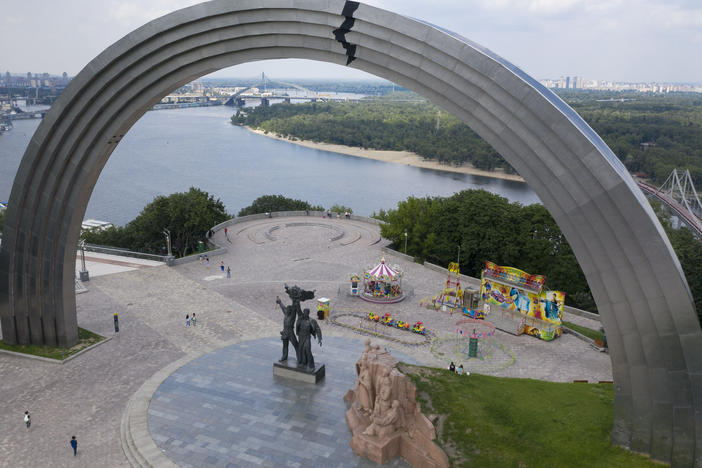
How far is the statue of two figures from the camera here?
78.8ft

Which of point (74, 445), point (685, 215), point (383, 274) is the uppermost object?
point (685, 215)

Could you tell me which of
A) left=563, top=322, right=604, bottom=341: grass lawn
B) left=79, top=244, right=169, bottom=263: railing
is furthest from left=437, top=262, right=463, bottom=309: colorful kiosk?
left=79, top=244, right=169, bottom=263: railing

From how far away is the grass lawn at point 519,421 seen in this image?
17.7 m

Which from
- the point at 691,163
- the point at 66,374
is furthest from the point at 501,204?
the point at 691,163

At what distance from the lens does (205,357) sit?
90.5 feet

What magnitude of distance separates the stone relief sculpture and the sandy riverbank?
320 feet

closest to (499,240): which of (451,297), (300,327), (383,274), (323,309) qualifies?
(451,297)

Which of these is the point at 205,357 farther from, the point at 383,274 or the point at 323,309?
the point at 383,274

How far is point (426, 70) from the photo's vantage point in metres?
18.4

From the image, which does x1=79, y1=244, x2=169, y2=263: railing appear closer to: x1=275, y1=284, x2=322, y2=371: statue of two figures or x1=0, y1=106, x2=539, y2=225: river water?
x1=275, y1=284, x2=322, y2=371: statue of two figures

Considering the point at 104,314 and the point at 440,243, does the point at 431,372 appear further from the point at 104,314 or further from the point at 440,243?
the point at 440,243

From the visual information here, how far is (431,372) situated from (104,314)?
2178 centimetres

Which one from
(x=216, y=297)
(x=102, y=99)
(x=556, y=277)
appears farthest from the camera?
(x=556, y=277)

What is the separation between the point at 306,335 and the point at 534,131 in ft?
43.8
